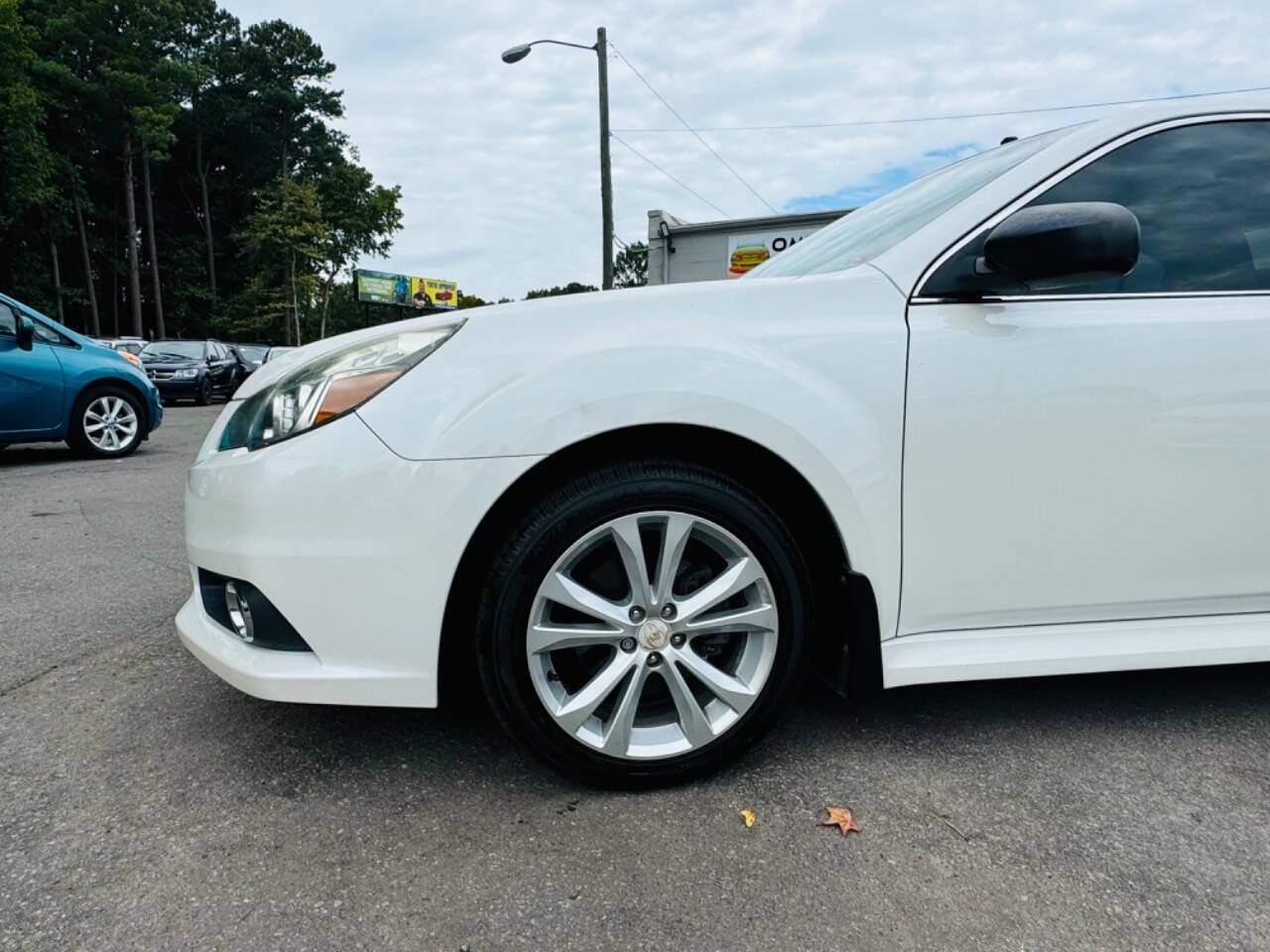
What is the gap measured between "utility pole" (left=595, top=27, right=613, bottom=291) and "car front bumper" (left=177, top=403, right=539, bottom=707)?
14.7 metres

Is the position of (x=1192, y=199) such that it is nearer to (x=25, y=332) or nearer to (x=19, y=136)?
(x=25, y=332)

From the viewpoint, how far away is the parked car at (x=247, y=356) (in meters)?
19.3

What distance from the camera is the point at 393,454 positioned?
66.8 inches

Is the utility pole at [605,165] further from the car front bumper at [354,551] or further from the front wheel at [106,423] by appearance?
the car front bumper at [354,551]

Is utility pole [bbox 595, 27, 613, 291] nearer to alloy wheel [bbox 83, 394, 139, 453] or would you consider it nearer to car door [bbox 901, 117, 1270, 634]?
alloy wheel [bbox 83, 394, 139, 453]

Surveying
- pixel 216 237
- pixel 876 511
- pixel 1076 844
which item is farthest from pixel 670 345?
pixel 216 237

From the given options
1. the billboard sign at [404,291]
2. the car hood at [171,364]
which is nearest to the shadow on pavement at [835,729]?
the car hood at [171,364]

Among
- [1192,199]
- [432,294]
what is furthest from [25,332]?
[432,294]

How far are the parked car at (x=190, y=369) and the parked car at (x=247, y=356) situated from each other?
0.57 m

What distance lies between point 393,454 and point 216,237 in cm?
5281

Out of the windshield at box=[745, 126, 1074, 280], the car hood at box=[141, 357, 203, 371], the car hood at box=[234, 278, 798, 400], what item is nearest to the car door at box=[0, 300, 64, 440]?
the car hood at box=[234, 278, 798, 400]

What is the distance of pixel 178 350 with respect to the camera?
1734 cm

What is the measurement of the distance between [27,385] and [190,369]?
34.6 feet

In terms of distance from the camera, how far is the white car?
1.73 meters
